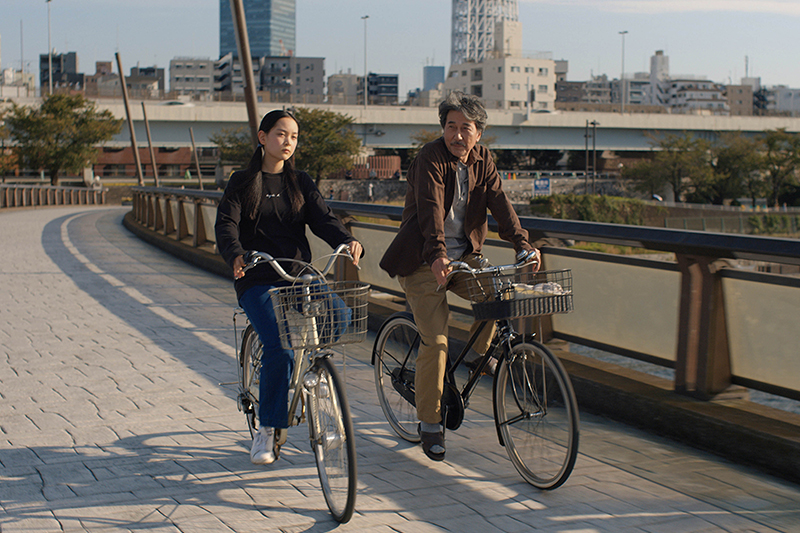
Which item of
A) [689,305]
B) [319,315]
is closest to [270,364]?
[319,315]

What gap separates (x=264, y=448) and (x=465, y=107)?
6.33ft

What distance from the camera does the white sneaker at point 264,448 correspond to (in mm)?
4230

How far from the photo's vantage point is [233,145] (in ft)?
273

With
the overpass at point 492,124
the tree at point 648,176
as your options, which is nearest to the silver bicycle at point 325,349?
the overpass at point 492,124

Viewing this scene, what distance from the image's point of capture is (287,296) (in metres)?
3.61

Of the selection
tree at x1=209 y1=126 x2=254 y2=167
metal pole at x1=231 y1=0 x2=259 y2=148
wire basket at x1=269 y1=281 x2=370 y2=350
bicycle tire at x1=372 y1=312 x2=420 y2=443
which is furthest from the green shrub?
wire basket at x1=269 y1=281 x2=370 y2=350

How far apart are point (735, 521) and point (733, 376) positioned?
1.43 meters

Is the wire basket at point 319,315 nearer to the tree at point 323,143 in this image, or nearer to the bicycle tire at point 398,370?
the bicycle tire at point 398,370

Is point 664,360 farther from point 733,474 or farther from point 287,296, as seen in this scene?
point 287,296

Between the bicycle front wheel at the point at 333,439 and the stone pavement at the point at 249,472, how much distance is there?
0.13 metres

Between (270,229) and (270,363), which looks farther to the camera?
(270,229)

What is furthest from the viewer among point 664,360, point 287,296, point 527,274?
point 664,360

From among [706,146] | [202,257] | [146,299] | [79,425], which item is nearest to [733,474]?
[79,425]

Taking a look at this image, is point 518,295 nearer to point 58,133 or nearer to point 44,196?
point 44,196
